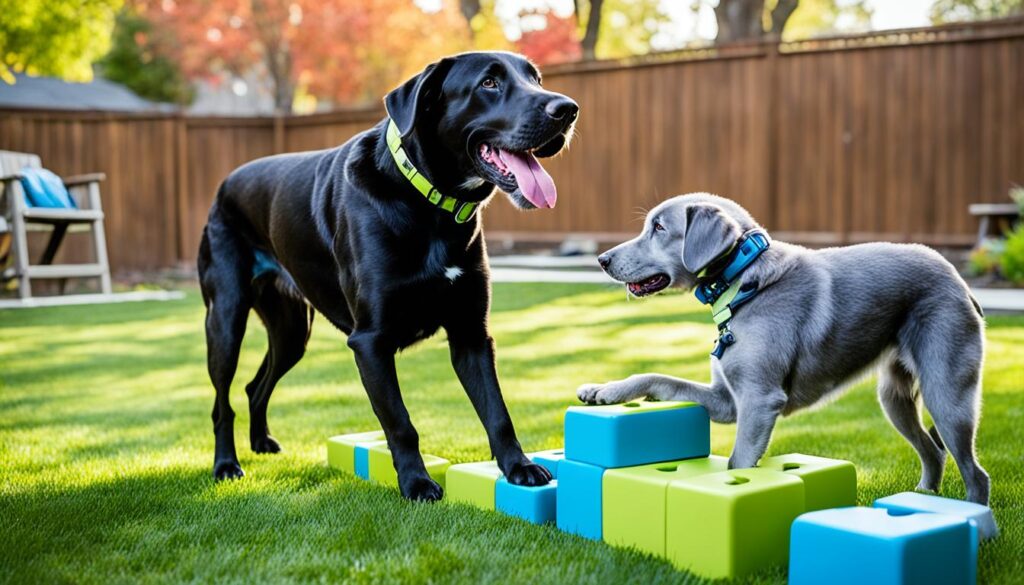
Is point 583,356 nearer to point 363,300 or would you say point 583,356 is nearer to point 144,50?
point 363,300

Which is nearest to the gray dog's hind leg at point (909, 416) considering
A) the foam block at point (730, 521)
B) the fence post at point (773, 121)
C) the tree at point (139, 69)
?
the foam block at point (730, 521)

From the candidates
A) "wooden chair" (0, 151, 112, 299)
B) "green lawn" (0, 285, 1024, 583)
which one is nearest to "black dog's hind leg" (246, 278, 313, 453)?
"green lawn" (0, 285, 1024, 583)

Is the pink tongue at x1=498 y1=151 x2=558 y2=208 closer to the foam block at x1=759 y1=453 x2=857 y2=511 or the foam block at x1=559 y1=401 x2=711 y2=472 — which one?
the foam block at x1=559 y1=401 x2=711 y2=472

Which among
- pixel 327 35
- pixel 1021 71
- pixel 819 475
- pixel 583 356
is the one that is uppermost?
pixel 327 35

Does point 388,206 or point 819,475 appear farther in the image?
point 388,206

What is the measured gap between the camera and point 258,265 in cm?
481

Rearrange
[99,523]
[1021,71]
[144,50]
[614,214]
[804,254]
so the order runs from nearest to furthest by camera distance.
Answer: [99,523] → [804,254] → [1021,71] → [614,214] → [144,50]

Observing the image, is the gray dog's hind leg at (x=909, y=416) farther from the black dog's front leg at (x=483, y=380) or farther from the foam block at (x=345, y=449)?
the foam block at (x=345, y=449)

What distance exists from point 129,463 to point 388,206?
69.1 inches

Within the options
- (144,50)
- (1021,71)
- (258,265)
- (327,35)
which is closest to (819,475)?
(258,265)

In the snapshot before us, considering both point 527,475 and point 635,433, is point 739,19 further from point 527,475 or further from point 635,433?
point 635,433

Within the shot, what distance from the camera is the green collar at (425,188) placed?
3832 mm

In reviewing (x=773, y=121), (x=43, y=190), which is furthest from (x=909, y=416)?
(x=43, y=190)

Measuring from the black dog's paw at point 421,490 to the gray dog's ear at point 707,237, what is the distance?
120 centimetres
